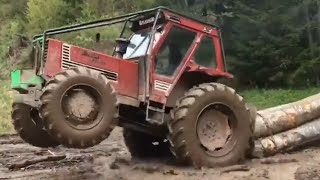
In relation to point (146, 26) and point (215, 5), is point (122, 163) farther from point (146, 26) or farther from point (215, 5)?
point (215, 5)

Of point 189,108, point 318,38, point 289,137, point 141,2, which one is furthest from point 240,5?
point 189,108

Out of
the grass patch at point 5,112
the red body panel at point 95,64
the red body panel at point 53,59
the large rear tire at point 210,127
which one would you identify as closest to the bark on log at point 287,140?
the large rear tire at point 210,127

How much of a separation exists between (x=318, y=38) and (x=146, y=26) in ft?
43.5

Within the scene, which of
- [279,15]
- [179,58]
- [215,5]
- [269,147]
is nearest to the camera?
[179,58]

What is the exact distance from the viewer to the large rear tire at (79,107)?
633cm

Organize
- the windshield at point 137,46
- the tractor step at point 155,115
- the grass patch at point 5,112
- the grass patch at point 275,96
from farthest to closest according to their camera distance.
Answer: the grass patch at point 275,96 < the grass patch at point 5,112 < the windshield at point 137,46 < the tractor step at point 155,115

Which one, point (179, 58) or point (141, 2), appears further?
point (141, 2)

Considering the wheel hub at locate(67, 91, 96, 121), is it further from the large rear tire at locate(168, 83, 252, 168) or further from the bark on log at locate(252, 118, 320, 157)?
the bark on log at locate(252, 118, 320, 157)

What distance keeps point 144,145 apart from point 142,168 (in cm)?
132

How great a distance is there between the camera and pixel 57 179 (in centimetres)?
718

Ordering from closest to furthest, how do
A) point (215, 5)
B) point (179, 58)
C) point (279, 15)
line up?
1. point (179, 58)
2. point (279, 15)
3. point (215, 5)

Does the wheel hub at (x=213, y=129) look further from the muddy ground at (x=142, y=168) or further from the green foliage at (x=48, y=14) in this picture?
the green foliage at (x=48, y=14)

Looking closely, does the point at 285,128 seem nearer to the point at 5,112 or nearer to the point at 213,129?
the point at 213,129

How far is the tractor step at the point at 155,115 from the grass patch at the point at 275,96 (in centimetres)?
1019
